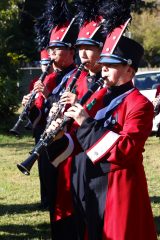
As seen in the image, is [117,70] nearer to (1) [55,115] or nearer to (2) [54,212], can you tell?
(1) [55,115]

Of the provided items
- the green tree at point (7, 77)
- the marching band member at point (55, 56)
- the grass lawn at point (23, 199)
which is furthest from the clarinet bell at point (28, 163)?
the green tree at point (7, 77)

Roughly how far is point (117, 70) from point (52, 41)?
5.21ft

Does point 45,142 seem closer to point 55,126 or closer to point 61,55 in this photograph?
point 55,126

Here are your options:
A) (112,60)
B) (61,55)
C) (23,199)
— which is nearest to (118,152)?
(112,60)

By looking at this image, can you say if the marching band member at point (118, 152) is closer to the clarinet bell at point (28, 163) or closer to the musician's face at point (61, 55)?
the clarinet bell at point (28, 163)

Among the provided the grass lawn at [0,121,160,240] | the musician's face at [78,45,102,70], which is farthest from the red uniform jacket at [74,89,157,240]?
the grass lawn at [0,121,160,240]

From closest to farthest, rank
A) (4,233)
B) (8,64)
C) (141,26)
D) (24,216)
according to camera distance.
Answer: (4,233)
(24,216)
(8,64)
(141,26)

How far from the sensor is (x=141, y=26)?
44.2m

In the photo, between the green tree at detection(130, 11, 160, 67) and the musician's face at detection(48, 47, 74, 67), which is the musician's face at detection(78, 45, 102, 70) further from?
the green tree at detection(130, 11, 160, 67)

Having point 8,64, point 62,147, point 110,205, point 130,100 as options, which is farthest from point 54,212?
point 8,64

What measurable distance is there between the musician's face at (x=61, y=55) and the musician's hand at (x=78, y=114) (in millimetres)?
1648

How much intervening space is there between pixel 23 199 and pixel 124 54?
424cm

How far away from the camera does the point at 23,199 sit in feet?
24.1

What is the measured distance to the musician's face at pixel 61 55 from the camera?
4938 millimetres
